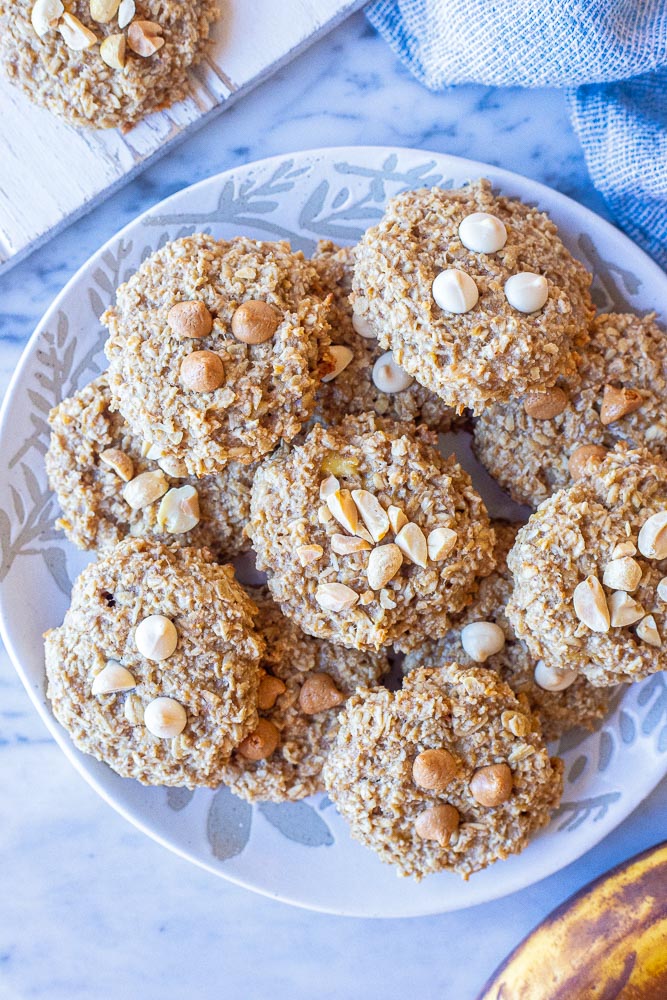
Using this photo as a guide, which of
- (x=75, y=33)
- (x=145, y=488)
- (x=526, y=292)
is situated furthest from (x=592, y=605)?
(x=75, y=33)

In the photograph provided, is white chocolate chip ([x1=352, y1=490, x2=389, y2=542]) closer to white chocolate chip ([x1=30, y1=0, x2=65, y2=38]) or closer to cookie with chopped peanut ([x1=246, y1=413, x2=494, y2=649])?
cookie with chopped peanut ([x1=246, y1=413, x2=494, y2=649])

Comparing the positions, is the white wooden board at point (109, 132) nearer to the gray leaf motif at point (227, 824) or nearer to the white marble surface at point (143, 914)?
the white marble surface at point (143, 914)

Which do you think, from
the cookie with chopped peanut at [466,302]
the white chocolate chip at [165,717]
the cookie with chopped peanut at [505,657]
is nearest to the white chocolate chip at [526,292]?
the cookie with chopped peanut at [466,302]

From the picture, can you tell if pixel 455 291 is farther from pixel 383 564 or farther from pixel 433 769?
pixel 433 769

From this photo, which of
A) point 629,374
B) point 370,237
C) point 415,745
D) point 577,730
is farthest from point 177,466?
point 577,730

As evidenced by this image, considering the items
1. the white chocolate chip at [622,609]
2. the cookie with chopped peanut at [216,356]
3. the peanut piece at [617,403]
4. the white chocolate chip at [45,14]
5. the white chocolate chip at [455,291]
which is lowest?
the white chocolate chip at [622,609]

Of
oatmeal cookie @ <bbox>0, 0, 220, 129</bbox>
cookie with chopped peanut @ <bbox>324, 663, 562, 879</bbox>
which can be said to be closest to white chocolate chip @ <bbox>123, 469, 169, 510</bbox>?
cookie with chopped peanut @ <bbox>324, 663, 562, 879</bbox>
